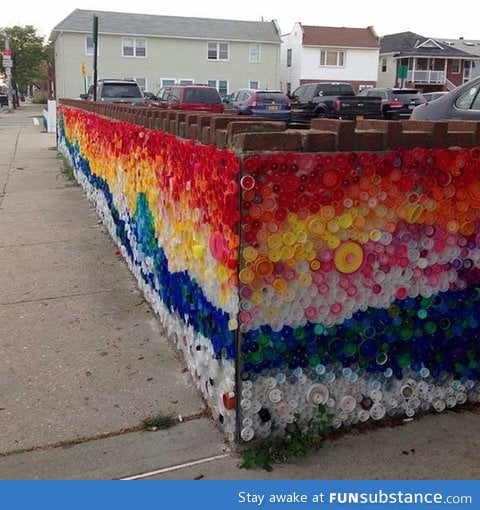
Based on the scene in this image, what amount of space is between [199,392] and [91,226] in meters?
5.13

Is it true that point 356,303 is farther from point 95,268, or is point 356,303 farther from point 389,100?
point 389,100

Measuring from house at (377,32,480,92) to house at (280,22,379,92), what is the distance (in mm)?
3736

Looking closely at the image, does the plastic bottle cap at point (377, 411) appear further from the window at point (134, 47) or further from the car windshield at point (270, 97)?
the window at point (134, 47)

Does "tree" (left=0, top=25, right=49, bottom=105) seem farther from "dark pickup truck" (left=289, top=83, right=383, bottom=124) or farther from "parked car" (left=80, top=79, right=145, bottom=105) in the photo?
"dark pickup truck" (left=289, top=83, right=383, bottom=124)

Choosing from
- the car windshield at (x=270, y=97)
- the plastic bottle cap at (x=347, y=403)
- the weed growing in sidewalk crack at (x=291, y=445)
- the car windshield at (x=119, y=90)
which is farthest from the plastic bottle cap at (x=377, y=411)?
the car windshield at (x=119, y=90)

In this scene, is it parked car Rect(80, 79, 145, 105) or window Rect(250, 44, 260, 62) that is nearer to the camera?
parked car Rect(80, 79, 145, 105)

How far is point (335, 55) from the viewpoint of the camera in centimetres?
5388

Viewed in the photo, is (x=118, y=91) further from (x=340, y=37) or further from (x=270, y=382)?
(x=340, y=37)

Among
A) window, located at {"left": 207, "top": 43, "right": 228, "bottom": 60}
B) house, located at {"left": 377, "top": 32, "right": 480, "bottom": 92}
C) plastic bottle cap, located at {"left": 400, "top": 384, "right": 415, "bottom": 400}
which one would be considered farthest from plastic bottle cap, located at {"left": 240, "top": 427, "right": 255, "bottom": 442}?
house, located at {"left": 377, "top": 32, "right": 480, "bottom": 92}

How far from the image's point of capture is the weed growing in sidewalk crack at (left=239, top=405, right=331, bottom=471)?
309 cm

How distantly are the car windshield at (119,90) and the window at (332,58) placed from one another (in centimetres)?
3305

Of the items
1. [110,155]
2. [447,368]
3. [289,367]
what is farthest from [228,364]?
[110,155]

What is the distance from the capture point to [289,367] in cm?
323

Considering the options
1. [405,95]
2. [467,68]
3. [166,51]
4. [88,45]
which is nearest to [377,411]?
[405,95]
